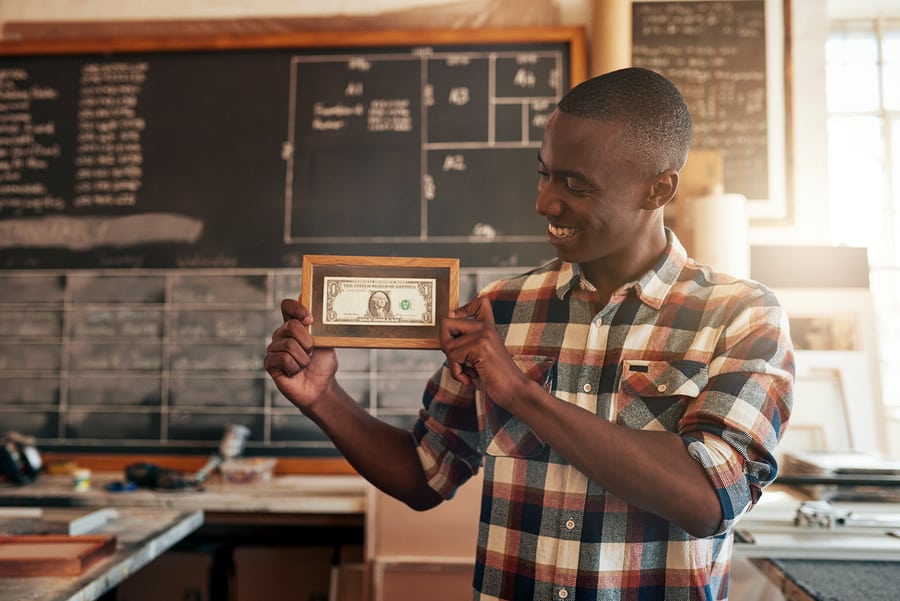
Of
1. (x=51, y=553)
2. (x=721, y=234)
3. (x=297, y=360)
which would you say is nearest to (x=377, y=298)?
(x=297, y=360)

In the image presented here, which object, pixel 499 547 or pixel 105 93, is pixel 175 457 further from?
pixel 499 547

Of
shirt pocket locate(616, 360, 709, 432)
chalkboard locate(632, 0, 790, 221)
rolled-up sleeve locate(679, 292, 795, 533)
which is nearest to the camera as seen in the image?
rolled-up sleeve locate(679, 292, 795, 533)

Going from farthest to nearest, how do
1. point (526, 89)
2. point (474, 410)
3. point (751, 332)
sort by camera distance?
point (526, 89) → point (474, 410) → point (751, 332)

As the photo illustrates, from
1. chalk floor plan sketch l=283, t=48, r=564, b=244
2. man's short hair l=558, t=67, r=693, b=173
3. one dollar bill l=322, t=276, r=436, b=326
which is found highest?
chalk floor plan sketch l=283, t=48, r=564, b=244

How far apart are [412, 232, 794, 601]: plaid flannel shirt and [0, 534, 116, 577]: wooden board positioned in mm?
815

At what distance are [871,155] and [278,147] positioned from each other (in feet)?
7.83

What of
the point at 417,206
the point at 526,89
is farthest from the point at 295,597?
the point at 526,89

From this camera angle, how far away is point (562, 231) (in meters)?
1.18

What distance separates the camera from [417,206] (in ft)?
8.96

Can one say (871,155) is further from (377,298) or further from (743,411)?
(377,298)

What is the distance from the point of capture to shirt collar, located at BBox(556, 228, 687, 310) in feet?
3.94

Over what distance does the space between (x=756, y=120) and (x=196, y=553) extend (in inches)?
A: 102

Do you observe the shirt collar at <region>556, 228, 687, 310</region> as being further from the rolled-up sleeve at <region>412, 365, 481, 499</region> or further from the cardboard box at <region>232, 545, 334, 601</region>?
the cardboard box at <region>232, 545, 334, 601</region>

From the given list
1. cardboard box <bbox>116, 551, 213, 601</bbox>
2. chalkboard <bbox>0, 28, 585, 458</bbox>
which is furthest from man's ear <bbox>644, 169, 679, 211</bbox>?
cardboard box <bbox>116, 551, 213, 601</bbox>
